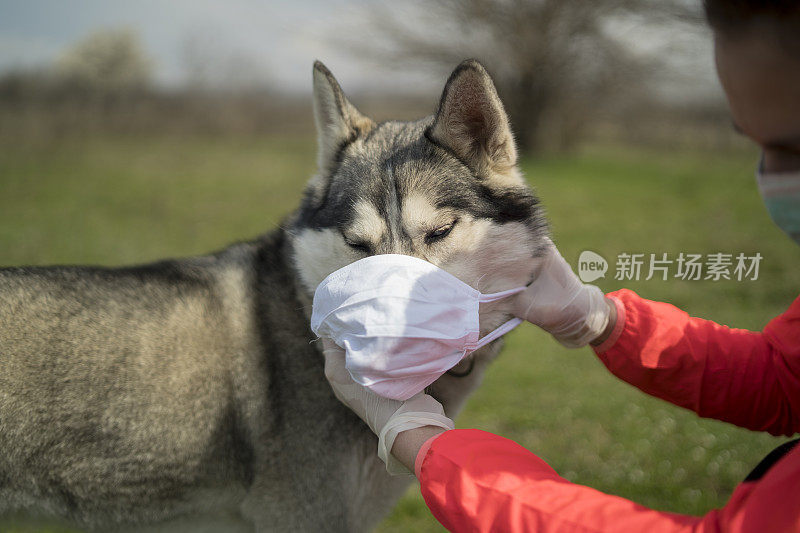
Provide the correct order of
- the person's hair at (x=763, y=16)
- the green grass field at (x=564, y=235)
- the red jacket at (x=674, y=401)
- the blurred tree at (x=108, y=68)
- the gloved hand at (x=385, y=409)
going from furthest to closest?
the blurred tree at (x=108, y=68)
the green grass field at (x=564, y=235)
the gloved hand at (x=385, y=409)
the red jacket at (x=674, y=401)
the person's hair at (x=763, y=16)

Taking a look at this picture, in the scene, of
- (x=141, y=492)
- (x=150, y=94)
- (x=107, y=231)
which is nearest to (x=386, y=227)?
(x=141, y=492)

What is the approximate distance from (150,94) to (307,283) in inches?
858

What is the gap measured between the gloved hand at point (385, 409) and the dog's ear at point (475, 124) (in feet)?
3.18

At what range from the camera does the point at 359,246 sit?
80.5 inches

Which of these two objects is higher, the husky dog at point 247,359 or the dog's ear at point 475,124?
the dog's ear at point 475,124

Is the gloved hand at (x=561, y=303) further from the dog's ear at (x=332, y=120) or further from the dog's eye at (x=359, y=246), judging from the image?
the dog's ear at (x=332, y=120)

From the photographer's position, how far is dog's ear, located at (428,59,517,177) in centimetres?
203

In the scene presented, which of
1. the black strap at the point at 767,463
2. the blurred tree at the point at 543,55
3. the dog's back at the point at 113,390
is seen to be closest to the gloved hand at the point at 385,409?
the dog's back at the point at 113,390

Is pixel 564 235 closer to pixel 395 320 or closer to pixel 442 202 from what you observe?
pixel 442 202

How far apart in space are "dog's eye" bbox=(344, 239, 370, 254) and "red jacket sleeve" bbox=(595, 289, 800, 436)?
110 centimetres

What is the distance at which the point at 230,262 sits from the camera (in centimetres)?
258

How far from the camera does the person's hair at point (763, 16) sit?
1.10 m

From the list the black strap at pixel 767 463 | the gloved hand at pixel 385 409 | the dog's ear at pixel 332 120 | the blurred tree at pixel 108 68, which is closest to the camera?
the black strap at pixel 767 463

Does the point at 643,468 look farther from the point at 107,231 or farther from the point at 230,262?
the point at 107,231
